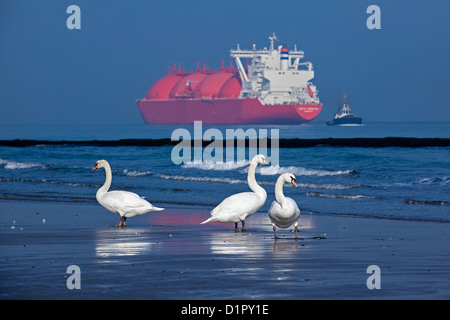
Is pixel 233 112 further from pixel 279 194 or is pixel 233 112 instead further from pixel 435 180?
pixel 279 194

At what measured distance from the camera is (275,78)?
434ft

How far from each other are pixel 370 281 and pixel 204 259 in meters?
2.02

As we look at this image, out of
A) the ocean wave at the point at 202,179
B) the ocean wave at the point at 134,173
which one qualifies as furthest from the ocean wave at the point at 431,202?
the ocean wave at the point at 134,173

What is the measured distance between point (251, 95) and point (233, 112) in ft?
16.5

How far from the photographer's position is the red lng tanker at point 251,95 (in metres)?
126

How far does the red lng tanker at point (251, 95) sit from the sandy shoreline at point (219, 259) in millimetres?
113020

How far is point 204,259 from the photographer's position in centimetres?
820

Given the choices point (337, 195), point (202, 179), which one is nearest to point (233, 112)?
point (202, 179)

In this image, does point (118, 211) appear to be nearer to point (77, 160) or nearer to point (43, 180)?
point (43, 180)

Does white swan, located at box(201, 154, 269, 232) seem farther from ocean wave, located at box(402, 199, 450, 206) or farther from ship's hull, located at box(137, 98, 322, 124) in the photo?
ship's hull, located at box(137, 98, 322, 124)

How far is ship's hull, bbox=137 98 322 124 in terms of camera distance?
125 meters

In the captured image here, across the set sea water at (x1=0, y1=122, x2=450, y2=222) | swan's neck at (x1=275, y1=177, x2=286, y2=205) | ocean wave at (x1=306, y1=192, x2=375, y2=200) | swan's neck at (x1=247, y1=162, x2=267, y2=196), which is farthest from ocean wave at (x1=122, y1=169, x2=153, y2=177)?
swan's neck at (x1=275, y1=177, x2=286, y2=205)

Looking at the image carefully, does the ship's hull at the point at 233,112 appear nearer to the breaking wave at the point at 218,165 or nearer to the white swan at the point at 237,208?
the breaking wave at the point at 218,165
